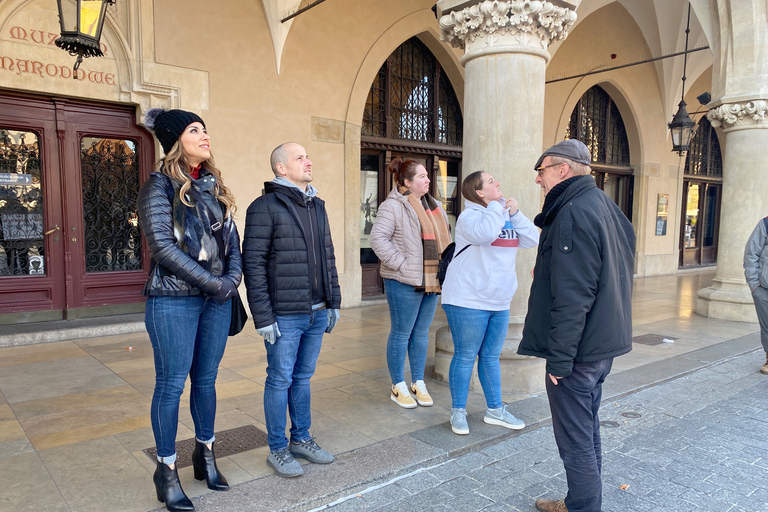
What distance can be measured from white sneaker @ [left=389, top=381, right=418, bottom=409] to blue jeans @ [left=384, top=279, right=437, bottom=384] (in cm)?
5

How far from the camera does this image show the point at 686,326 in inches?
311

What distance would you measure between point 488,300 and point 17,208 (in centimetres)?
599

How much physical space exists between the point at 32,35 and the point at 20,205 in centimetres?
199

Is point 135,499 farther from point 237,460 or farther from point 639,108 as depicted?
point 639,108

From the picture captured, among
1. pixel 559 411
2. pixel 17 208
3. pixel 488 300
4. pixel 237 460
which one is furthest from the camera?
pixel 17 208

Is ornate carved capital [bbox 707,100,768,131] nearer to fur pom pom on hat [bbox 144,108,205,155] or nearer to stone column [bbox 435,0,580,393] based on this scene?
stone column [bbox 435,0,580,393]

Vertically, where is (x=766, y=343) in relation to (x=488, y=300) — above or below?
below

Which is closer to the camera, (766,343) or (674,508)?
(674,508)

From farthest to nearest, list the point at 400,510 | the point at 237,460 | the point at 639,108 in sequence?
1. the point at 639,108
2. the point at 237,460
3. the point at 400,510

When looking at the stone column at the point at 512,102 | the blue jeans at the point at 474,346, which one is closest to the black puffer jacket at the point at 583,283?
the blue jeans at the point at 474,346

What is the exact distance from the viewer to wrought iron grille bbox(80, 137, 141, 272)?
7.05 meters

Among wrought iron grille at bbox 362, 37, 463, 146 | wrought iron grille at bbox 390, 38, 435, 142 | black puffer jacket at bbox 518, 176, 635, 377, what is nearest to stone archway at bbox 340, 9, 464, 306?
wrought iron grille at bbox 362, 37, 463, 146

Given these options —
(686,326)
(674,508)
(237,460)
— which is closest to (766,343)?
(686,326)

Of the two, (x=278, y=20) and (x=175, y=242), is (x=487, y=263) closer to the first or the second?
(x=175, y=242)
